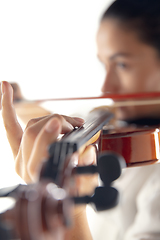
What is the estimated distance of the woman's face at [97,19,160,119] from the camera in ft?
2.42

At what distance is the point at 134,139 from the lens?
21.8 inches

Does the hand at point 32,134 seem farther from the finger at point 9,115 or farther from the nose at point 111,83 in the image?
the nose at point 111,83

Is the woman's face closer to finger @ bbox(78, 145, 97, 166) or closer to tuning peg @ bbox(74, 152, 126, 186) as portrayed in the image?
finger @ bbox(78, 145, 97, 166)

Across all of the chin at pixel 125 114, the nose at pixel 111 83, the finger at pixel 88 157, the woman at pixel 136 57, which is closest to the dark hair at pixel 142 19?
the woman at pixel 136 57

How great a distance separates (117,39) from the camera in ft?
2.41

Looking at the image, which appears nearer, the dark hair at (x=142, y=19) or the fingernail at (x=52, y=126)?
the fingernail at (x=52, y=126)

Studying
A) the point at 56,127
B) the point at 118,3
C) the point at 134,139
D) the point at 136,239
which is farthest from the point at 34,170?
the point at 118,3

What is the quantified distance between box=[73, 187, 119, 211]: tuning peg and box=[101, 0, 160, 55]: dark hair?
2.03 feet

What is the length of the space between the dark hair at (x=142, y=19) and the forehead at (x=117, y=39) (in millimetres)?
16

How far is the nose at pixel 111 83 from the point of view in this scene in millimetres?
798

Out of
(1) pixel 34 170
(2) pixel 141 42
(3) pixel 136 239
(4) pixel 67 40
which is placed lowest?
→ (3) pixel 136 239

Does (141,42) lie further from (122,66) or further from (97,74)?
(97,74)

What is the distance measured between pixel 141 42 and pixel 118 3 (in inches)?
7.5

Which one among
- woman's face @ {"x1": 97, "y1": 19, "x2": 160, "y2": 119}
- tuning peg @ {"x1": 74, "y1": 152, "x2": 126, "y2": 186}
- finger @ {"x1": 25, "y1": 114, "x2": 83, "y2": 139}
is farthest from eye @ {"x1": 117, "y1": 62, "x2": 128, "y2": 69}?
tuning peg @ {"x1": 74, "y1": 152, "x2": 126, "y2": 186}
